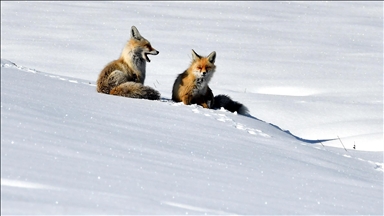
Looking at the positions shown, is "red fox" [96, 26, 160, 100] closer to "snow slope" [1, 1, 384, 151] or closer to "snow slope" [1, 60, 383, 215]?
"snow slope" [1, 60, 383, 215]

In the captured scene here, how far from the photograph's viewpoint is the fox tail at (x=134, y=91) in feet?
25.5

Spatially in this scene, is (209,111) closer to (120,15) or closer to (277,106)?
(277,106)

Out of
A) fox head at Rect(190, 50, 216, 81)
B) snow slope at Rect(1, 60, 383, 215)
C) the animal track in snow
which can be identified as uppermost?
fox head at Rect(190, 50, 216, 81)

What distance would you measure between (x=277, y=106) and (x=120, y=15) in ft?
35.5

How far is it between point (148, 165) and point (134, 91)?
346 cm

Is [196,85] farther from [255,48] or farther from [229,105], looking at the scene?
[255,48]

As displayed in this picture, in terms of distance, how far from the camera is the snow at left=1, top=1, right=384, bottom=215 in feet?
12.4

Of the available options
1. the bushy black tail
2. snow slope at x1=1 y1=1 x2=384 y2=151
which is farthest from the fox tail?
snow slope at x1=1 y1=1 x2=384 y2=151

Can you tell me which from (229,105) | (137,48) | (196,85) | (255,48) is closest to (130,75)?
(137,48)

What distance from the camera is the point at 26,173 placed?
3645 millimetres

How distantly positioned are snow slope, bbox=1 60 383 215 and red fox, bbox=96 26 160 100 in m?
0.85

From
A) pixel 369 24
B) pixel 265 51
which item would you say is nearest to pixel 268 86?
pixel 265 51

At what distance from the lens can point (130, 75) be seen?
27.7ft

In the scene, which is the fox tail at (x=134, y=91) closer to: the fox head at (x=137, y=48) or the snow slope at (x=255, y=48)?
the fox head at (x=137, y=48)
